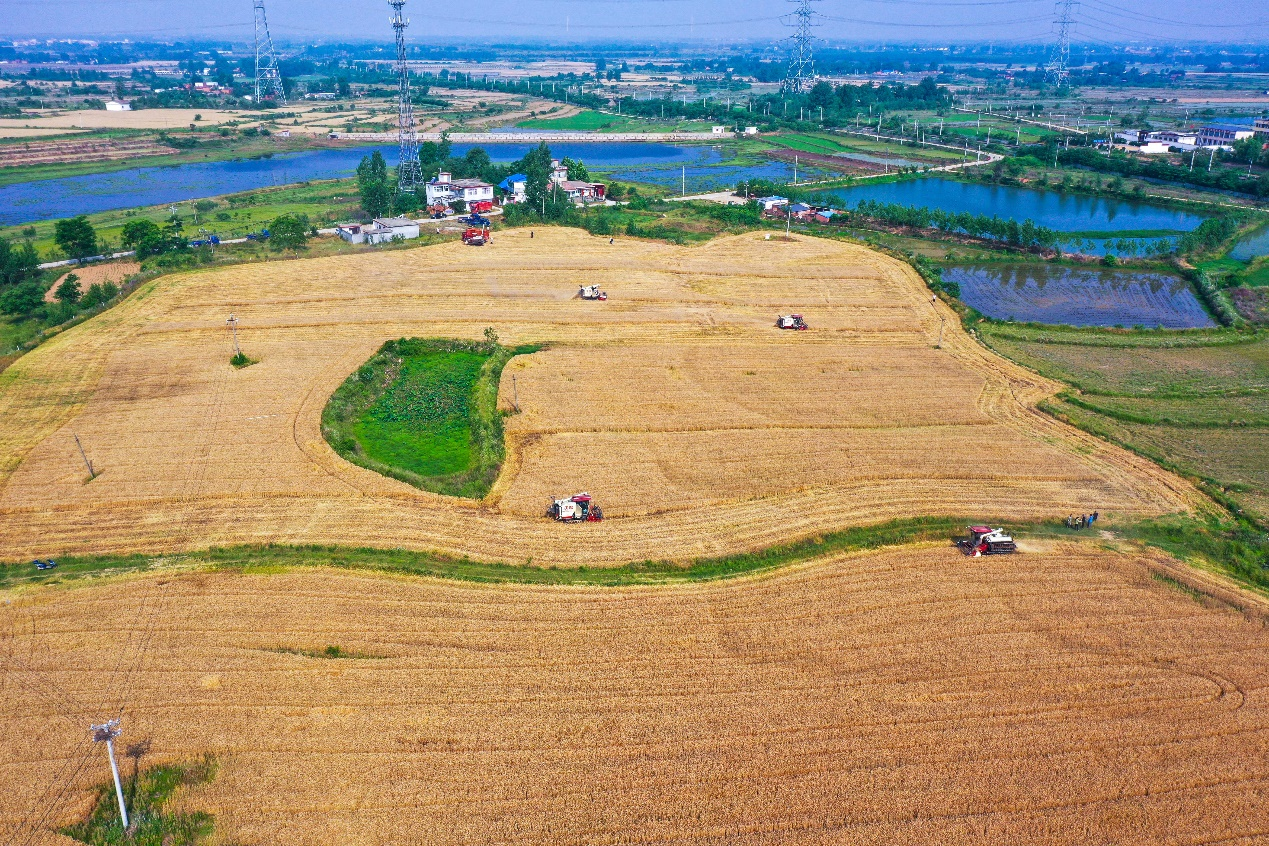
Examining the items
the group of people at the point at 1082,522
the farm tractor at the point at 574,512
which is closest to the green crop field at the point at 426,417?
the farm tractor at the point at 574,512

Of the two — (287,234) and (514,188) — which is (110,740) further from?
(514,188)

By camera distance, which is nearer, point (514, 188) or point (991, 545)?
point (991, 545)

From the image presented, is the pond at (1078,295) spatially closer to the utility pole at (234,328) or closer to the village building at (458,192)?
the village building at (458,192)

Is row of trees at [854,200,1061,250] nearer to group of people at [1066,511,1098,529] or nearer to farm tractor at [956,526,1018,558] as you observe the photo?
group of people at [1066,511,1098,529]

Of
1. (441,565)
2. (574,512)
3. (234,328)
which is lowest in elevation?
(441,565)

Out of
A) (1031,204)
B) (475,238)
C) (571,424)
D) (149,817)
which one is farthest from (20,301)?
(1031,204)

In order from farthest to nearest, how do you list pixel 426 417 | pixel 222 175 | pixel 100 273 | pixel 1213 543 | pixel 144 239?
1. pixel 222 175
2. pixel 144 239
3. pixel 100 273
4. pixel 426 417
5. pixel 1213 543

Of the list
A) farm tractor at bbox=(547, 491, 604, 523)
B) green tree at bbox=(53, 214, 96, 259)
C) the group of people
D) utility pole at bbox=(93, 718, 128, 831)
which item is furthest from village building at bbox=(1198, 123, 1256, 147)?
utility pole at bbox=(93, 718, 128, 831)
